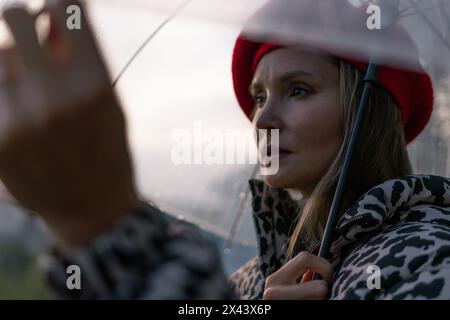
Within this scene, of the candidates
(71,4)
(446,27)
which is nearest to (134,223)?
(71,4)

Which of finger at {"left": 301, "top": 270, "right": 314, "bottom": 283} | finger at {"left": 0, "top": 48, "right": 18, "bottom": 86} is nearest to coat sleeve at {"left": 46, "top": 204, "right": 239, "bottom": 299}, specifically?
finger at {"left": 0, "top": 48, "right": 18, "bottom": 86}

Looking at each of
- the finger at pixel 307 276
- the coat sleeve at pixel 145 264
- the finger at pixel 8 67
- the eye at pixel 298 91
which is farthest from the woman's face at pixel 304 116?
the finger at pixel 8 67

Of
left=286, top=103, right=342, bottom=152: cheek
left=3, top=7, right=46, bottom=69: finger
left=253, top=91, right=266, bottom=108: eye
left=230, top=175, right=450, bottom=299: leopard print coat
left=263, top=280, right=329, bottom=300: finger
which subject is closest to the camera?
left=3, top=7, right=46, bottom=69: finger

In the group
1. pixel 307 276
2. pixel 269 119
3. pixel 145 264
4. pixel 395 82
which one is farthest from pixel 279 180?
pixel 145 264

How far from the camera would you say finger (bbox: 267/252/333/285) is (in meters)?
1.19

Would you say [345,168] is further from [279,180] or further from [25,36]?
[25,36]

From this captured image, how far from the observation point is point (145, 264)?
435 millimetres

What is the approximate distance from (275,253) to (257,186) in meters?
0.25

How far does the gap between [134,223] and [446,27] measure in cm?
160

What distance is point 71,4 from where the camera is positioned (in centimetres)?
36

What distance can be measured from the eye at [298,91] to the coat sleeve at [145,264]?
1.05 metres

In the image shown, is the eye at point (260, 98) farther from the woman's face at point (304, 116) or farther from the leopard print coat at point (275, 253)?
the leopard print coat at point (275, 253)

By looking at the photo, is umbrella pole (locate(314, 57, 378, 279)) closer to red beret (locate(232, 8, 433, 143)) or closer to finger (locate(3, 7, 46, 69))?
red beret (locate(232, 8, 433, 143))

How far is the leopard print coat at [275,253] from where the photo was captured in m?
0.42
